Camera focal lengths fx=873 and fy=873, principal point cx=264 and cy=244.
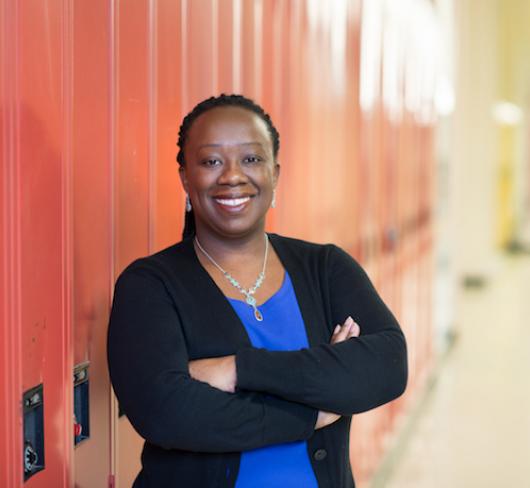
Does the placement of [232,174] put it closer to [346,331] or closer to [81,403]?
[346,331]

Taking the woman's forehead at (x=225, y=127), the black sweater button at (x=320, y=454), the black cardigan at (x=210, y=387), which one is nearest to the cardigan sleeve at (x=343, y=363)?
the black cardigan at (x=210, y=387)

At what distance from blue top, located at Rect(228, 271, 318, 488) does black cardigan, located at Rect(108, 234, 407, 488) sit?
0.02 meters

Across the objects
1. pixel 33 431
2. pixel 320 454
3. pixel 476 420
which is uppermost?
pixel 33 431

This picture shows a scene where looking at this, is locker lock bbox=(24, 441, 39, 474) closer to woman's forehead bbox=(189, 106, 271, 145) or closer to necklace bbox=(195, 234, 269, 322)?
necklace bbox=(195, 234, 269, 322)

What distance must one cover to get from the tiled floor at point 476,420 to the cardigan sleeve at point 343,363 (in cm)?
326

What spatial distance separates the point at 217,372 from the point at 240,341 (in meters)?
0.09

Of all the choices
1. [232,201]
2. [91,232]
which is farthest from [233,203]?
[91,232]

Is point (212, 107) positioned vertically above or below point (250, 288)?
above

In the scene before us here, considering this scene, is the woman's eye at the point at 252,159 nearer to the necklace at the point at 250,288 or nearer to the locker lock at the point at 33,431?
the necklace at the point at 250,288

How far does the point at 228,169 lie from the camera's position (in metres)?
1.82

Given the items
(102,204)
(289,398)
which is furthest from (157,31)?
(289,398)

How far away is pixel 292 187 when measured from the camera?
3.36 meters

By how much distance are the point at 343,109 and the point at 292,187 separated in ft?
3.11

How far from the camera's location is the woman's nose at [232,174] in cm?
180
